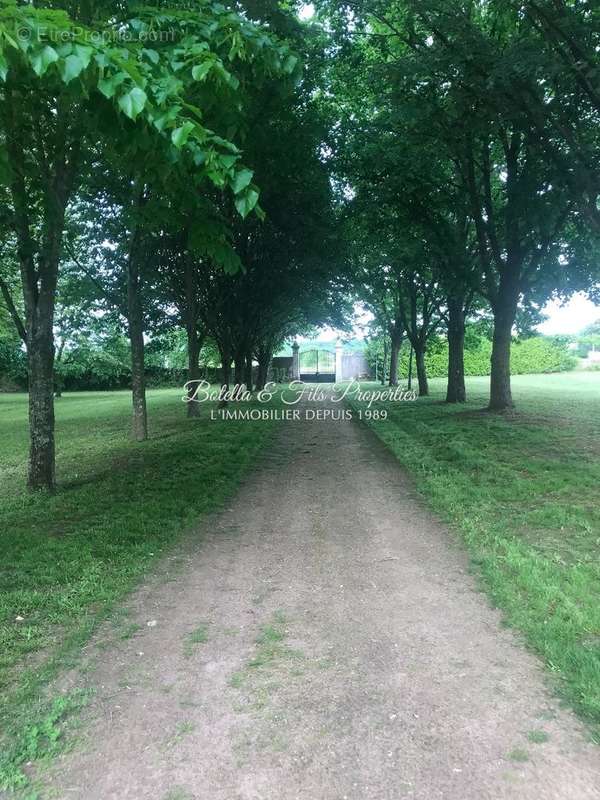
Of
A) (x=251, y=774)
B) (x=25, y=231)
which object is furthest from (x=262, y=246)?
(x=251, y=774)

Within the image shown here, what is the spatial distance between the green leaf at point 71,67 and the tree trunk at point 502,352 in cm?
1511

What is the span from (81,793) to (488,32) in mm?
14157

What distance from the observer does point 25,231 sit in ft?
23.9

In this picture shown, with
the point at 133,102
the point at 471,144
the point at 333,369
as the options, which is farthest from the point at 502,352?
the point at 333,369

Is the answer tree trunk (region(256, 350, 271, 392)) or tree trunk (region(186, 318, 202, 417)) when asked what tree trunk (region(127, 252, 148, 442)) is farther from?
tree trunk (region(256, 350, 271, 392))

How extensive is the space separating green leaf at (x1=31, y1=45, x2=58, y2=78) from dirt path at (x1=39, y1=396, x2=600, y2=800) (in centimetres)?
318

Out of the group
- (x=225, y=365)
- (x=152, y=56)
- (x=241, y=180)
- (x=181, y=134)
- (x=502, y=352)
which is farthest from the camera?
(x=225, y=365)

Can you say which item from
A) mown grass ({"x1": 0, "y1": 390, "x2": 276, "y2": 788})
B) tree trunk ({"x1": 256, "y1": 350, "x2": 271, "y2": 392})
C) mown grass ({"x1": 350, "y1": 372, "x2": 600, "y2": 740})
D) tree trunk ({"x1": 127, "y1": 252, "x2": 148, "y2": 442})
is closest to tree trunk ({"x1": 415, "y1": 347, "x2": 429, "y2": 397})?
mown grass ({"x1": 350, "y1": 372, "x2": 600, "y2": 740})

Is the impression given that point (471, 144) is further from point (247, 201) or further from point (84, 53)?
point (84, 53)

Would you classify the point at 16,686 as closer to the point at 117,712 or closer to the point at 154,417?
the point at 117,712

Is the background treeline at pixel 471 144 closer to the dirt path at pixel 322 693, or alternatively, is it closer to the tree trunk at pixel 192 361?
the tree trunk at pixel 192 361

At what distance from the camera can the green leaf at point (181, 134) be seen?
2867 mm

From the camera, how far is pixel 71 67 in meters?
2.74

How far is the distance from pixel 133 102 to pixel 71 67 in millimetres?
323
